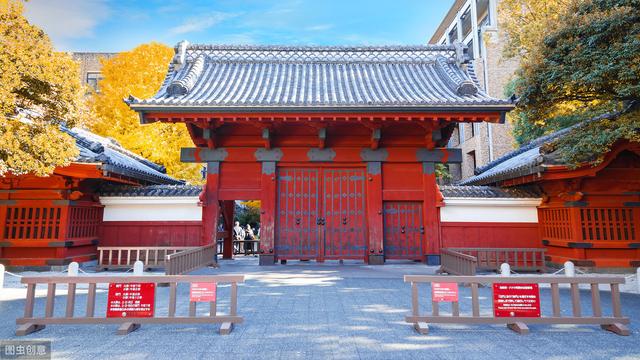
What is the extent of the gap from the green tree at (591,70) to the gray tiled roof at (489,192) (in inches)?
98.0

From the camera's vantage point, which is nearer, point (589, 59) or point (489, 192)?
point (589, 59)

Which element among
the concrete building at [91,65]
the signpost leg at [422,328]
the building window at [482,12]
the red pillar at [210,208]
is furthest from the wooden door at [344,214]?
the concrete building at [91,65]

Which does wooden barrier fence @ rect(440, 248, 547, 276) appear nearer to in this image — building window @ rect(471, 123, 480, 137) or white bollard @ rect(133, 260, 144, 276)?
white bollard @ rect(133, 260, 144, 276)

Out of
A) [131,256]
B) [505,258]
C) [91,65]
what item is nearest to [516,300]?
[505,258]

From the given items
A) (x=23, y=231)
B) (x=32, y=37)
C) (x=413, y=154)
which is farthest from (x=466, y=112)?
(x=23, y=231)

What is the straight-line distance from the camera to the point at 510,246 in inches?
380

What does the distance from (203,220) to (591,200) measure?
35.9 feet

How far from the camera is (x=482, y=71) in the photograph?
24.7m

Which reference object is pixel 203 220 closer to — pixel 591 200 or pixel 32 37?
pixel 32 37

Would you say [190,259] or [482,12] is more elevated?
[482,12]

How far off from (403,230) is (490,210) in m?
2.75

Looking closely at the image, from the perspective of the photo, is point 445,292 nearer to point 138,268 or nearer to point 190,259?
point 138,268

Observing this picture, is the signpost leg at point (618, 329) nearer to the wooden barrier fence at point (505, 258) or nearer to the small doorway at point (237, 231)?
the wooden barrier fence at point (505, 258)

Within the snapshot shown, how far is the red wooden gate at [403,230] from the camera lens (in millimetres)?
9742
